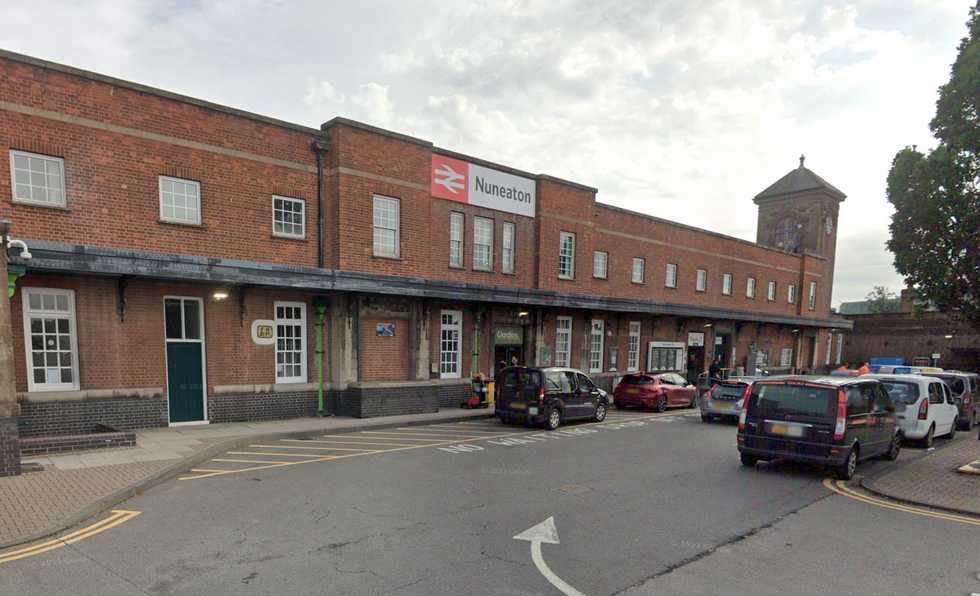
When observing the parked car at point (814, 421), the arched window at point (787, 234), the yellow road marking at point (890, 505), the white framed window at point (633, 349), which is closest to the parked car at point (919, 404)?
the parked car at point (814, 421)

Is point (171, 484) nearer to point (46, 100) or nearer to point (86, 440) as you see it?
point (86, 440)

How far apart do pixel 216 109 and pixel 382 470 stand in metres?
9.87

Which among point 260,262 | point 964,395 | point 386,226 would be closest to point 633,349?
point 964,395

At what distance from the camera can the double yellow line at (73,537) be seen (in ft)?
18.0

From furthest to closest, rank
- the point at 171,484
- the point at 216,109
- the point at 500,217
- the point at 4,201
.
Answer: the point at 500,217, the point at 216,109, the point at 4,201, the point at 171,484

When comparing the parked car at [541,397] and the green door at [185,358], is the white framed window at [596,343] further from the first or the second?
the green door at [185,358]

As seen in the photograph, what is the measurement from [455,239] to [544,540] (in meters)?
12.8

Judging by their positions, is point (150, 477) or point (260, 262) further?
point (260, 262)

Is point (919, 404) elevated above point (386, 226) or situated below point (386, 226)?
below

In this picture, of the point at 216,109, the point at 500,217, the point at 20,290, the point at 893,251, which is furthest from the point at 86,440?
the point at 893,251

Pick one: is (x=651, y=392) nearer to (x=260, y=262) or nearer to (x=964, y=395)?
(x=964, y=395)

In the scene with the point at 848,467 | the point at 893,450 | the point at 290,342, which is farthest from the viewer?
the point at 290,342

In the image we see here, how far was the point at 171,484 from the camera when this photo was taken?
8258mm

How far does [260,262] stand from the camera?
1300 centimetres
